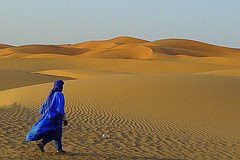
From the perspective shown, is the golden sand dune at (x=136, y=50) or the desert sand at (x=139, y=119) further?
the golden sand dune at (x=136, y=50)

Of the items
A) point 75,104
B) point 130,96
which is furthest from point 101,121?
point 130,96

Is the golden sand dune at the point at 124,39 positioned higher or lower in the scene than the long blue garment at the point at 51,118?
higher

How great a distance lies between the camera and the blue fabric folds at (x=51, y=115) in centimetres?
753

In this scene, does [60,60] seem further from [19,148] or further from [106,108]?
[19,148]

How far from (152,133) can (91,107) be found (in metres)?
4.15

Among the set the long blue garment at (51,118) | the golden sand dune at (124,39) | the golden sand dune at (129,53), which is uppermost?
the golden sand dune at (124,39)

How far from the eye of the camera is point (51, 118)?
757 centimetres

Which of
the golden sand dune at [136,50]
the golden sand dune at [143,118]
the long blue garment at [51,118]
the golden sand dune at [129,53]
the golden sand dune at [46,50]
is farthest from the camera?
the golden sand dune at [46,50]

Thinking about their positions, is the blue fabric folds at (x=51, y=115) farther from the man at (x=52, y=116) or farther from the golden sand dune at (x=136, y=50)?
the golden sand dune at (x=136, y=50)

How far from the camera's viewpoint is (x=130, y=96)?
17.2m

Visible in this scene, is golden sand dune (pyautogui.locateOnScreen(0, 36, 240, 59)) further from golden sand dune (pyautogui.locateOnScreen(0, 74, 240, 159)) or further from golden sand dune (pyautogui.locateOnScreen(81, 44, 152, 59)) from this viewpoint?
golden sand dune (pyautogui.locateOnScreen(0, 74, 240, 159))

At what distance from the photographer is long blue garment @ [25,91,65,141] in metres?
7.53

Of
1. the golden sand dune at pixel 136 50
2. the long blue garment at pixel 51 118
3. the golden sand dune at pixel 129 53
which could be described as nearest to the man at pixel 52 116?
the long blue garment at pixel 51 118

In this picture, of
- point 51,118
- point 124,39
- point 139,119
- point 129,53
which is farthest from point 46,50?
point 51,118
